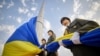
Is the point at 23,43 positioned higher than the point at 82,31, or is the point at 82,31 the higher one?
the point at 23,43

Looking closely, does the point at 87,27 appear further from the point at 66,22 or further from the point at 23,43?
the point at 23,43

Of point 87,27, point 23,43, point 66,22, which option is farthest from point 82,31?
point 23,43

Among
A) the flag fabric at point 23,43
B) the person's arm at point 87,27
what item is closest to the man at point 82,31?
the person's arm at point 87,27

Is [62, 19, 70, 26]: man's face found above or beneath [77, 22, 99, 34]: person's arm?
above

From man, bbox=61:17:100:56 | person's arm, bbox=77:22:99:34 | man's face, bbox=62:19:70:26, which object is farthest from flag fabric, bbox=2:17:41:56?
person's arm, bbox=77:22:99:34

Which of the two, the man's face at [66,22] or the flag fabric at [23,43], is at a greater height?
the flag fabric at [23,43]

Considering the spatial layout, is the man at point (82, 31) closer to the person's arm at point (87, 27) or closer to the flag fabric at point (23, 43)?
the person's arm at point (87, 27)

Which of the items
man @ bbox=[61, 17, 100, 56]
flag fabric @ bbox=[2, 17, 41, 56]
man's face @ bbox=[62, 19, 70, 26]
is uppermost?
flag fabric @ bbox=[2, 17, 41, 56]

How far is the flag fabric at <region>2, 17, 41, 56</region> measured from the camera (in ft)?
18.2

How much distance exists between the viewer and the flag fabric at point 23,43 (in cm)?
553

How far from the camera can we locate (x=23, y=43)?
5887 millimetres

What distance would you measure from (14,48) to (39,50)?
107cm

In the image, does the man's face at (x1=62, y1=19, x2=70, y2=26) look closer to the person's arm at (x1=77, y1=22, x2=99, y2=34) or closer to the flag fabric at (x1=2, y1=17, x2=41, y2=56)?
the person's arm at (x1=77, y1=22, x2=99, y2=34)

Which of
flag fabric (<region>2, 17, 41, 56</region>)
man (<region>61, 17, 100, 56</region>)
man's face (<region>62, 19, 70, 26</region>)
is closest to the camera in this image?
man (<region>61, 17, 100, 56</region>)
